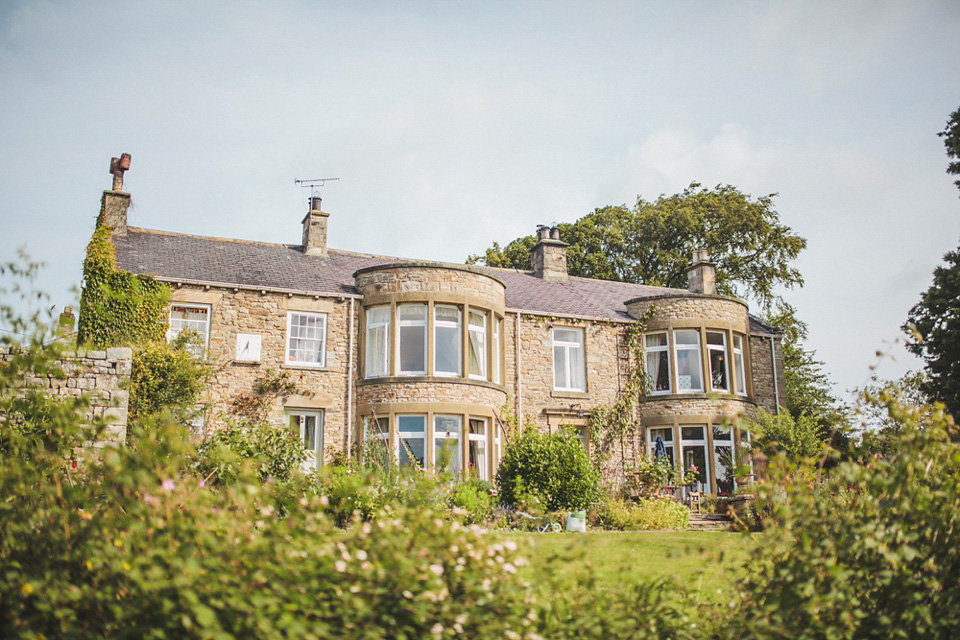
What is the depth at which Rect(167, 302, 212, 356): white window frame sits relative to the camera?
19.3 m

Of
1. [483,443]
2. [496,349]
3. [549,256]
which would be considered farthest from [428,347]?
[549,256]

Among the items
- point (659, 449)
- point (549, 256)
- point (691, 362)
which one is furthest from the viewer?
point (549, 256)

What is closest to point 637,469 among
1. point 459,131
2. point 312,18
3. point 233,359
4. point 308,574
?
point 233,359

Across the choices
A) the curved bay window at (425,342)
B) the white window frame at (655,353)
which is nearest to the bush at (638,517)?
the curved bay window at (425,342)

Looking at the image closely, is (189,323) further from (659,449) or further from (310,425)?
(659,449)

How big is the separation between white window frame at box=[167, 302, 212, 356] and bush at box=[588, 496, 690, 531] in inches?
396

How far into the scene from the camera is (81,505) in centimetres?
502

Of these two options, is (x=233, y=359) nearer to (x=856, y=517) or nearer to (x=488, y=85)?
(x=488, y=85)

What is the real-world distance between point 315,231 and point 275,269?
2.54m

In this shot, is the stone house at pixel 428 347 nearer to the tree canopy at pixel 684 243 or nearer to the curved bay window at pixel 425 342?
the curved bay window at pixel 425 342

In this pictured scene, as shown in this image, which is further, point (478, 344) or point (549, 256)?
point (549, 256)

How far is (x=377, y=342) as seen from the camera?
67.7ft

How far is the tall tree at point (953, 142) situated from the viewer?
22.9m

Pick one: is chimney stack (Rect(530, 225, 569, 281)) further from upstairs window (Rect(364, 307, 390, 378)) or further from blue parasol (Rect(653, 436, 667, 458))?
upstairs window (Rect(364, 307, 390, 378))
